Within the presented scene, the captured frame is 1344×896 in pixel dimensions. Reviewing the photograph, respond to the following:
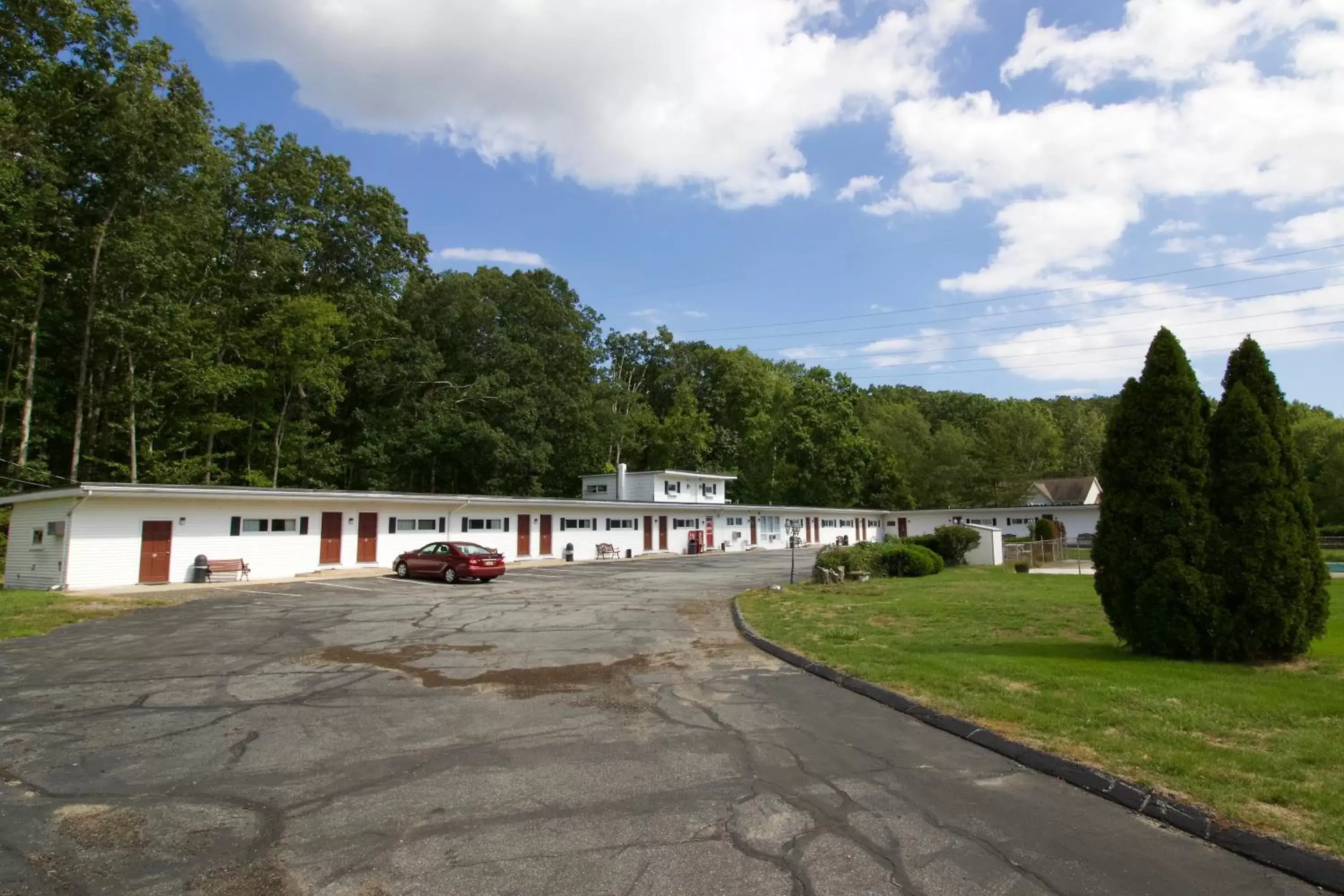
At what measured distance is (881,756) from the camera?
5945 mm

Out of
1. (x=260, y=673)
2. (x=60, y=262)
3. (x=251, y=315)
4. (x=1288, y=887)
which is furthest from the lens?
(x=251, y=315)

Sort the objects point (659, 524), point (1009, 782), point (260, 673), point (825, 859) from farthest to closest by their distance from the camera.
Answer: point (659, 524)
point (260, 673)
point (1009, 782)
point (825, 859)

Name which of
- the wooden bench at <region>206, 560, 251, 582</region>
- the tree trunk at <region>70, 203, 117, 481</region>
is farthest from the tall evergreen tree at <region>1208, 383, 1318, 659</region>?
the tree trunk at <region>70, 203, 117, 481</region>

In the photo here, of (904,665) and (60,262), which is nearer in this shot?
(904,665)

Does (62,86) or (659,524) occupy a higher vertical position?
(62,86)

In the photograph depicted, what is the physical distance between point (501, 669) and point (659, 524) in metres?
33.8

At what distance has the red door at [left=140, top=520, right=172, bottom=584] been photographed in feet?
72.6

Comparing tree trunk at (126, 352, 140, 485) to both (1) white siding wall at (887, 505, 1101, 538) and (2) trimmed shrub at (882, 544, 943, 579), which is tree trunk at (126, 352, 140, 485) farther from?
(1) white siding wall at (887, 505, 1101, 538)

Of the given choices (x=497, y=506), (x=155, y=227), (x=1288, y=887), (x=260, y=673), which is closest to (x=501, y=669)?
(x=260, y=673)

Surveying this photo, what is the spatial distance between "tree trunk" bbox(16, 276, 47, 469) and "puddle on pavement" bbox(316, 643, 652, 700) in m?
26.9

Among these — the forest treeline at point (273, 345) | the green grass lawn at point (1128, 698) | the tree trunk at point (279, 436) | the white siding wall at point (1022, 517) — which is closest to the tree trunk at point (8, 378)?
the forest treeline at point (273, 345)

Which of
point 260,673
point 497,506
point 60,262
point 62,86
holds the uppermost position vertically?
point 62,86

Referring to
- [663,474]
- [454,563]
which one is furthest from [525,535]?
[663,474]

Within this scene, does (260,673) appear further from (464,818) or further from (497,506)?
(497,506)
